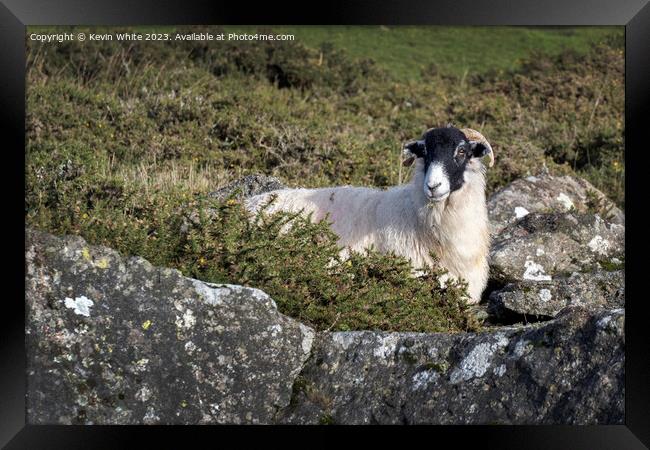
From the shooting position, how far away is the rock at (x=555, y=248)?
8.66 meters

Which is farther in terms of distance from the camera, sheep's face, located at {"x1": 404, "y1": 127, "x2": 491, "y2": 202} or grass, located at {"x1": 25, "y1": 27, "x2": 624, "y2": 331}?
sheep's face, located at {"x1": 404, "y1": 127, "x2": 491, "y2": 202}

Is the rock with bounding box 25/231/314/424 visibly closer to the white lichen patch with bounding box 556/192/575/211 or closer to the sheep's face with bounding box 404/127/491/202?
the sheep's face with bounding box 404/127/491/202

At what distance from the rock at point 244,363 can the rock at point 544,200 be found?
15.5 feet

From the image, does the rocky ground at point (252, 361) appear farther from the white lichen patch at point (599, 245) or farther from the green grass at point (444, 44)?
the green grass at point (444, 44)

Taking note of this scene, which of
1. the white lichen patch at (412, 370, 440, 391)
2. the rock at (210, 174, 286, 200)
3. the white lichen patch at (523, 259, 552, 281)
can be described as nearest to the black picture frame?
the white lichen patch at (412, 370, 440, 391)

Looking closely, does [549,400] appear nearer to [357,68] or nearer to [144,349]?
[144,349]

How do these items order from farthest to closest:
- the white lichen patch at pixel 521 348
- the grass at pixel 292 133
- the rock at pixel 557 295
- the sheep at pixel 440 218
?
the sheep at pixel 440 218 < the rock at pixel 557 295 < the grass at pixel 292 133 < the white lichen patch at pixel 521 348

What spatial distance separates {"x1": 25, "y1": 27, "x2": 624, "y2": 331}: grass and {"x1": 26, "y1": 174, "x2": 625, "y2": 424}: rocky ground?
0.56 m

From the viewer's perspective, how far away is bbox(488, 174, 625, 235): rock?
33.8 feet

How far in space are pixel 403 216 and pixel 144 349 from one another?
376 cm
